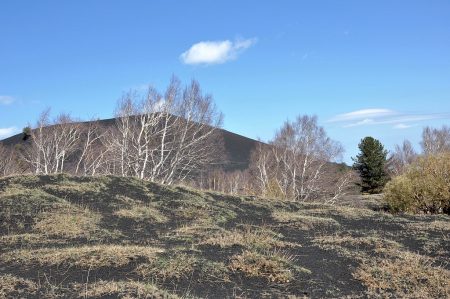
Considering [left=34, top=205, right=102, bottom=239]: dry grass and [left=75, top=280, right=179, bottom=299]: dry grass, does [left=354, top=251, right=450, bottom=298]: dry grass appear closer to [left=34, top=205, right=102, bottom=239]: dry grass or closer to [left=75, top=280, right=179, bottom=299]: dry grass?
[left=75, top=280, right=179, bottom=299]: dry grass

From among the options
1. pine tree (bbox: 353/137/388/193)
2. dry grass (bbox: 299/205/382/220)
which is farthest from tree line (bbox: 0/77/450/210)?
dry grass (bbox: 299/205/382/220)

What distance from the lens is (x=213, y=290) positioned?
4371 millimetres

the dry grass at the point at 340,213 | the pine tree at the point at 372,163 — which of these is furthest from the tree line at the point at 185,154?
the dry grass at the point at 340,213

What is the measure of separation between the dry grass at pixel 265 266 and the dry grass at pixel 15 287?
6.89 ft

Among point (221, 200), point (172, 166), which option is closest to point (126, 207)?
point (221, 200)

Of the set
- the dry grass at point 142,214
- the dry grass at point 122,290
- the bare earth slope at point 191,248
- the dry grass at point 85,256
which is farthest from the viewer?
the dry grass at point 142,214

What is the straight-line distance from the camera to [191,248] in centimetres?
590

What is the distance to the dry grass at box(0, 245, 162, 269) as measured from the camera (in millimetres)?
5008

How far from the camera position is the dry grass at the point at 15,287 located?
406 cm

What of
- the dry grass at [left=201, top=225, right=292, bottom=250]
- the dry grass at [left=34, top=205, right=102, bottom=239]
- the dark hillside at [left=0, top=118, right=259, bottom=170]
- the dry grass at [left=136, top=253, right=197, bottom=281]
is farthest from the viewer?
the dark hillside at [left=0, top=118, right=259, bottom=170]

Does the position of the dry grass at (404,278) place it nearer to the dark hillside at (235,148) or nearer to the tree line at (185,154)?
the tree line at (185,154)

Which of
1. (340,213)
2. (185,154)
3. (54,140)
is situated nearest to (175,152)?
(185,154)

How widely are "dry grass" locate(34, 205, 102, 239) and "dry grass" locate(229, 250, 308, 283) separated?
2779 mm

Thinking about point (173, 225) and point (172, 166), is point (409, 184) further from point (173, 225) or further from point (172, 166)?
point (172, 166)
